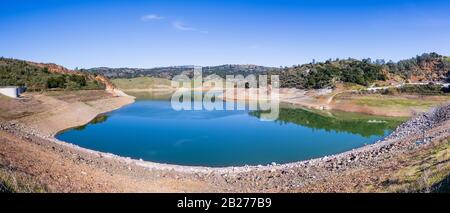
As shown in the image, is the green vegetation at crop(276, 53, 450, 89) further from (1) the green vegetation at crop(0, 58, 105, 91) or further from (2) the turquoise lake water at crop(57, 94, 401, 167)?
(1) the green vegetation at crop(0, 58, 105, 91)

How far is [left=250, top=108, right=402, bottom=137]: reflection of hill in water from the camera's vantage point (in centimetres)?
3642

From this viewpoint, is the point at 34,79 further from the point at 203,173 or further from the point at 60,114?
the point at 203,173

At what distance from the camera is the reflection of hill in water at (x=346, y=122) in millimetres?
36422

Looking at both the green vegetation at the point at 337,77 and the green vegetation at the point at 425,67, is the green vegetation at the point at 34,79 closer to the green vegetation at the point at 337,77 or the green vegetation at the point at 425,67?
the green vegetation at the point at 337,77

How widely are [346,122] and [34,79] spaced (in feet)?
151

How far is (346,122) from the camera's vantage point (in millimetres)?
43219

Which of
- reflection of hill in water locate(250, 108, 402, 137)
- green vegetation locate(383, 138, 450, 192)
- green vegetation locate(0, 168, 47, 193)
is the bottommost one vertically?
reflection of hill in water locate(250, 108, 402, 137)

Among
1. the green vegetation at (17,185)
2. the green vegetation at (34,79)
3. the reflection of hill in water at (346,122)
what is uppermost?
the green vegetation at (34,79)

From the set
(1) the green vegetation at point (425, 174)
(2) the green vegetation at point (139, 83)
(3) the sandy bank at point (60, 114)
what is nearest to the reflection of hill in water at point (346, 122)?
(1) the green vegetation at point (425, 174)

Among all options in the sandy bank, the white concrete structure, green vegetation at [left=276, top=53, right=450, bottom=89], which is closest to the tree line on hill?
green vegetation at [left=276, top=53, right=450, bottom=89]

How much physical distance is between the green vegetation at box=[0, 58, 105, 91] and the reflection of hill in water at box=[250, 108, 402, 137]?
34.0 metres
